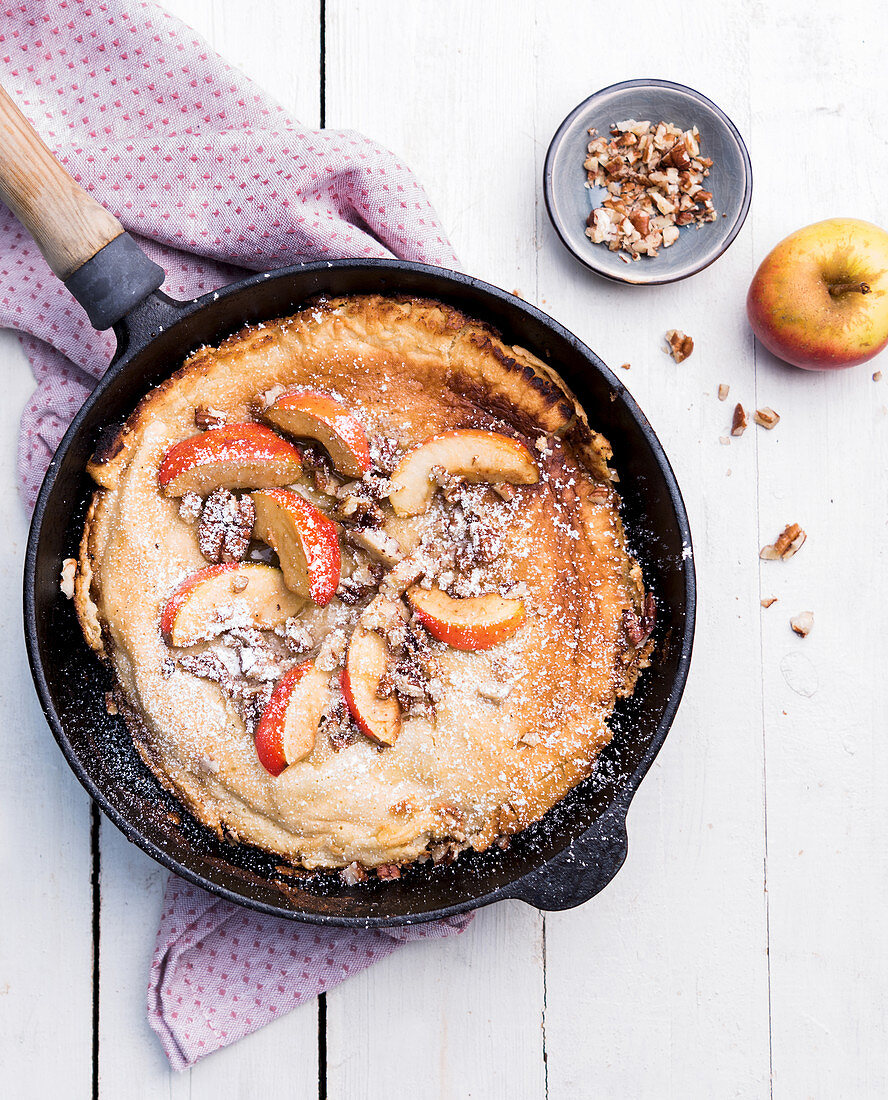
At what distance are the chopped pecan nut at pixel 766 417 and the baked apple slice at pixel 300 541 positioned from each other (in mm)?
972

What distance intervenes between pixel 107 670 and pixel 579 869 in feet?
3.29

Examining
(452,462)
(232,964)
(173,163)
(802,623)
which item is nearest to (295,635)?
(452,462)

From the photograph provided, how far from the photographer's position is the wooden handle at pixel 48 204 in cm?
150

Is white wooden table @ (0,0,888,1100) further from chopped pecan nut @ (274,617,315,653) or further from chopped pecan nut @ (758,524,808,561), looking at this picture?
chopped pecan nut @ (274,617,315,653)

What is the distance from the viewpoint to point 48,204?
4.94ft

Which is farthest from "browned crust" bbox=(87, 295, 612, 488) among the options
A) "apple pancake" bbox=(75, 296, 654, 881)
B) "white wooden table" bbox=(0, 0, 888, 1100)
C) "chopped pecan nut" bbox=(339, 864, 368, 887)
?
"chopped pecan nut" bbox=(339, 864, 368, 887)

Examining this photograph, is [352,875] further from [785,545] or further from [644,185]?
[644,185]

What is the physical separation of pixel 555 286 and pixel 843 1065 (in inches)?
72.4

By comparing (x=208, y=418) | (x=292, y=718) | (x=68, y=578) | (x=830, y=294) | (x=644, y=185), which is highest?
(x=644, y=185)

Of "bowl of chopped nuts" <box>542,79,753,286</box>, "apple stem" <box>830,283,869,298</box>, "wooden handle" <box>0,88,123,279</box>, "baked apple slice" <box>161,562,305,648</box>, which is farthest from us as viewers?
"bowl of chopped nuts" <box>542,79,753,286</box>

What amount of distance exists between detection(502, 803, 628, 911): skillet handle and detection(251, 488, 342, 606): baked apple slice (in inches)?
25.1

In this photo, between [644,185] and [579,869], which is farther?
[644,185]

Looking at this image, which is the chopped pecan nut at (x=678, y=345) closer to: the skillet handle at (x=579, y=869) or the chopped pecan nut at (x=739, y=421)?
the chopped pecan nut at (x=739, y=421)

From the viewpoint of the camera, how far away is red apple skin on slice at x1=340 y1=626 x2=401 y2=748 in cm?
159
